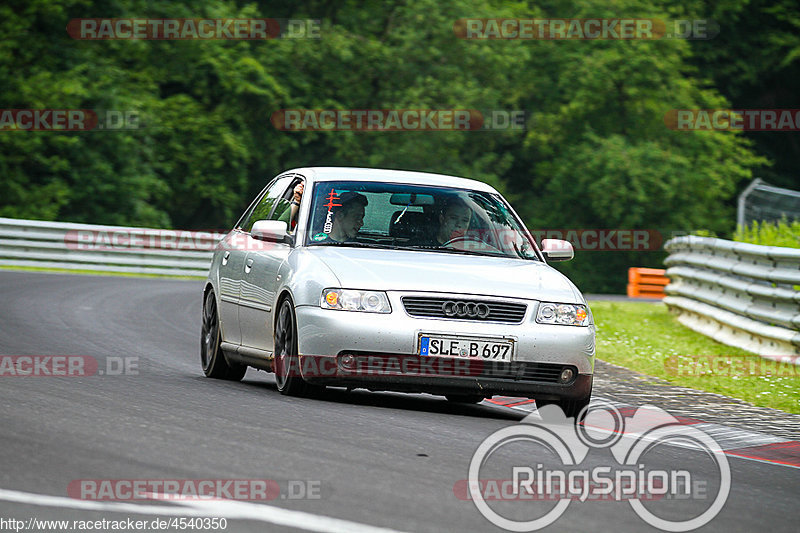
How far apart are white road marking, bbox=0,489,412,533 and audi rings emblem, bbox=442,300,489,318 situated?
3.54 m

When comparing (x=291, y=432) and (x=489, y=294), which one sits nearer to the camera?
(x=291, y=432)

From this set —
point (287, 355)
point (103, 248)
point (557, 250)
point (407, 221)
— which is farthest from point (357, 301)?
point (103, 248)

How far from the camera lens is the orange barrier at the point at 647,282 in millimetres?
38250

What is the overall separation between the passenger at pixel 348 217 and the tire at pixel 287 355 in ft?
2.18

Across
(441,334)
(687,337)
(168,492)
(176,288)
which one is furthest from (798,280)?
(176,288)

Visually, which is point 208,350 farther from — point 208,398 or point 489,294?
point 489,294

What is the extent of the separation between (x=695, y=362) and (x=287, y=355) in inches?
241

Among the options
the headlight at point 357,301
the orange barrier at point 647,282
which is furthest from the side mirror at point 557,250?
the orange barrier at point 647,282

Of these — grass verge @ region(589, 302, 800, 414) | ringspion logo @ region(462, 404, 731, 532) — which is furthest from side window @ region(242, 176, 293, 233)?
grass verge @ region(589, 302, 800, 414)

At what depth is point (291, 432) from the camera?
7.59 metres

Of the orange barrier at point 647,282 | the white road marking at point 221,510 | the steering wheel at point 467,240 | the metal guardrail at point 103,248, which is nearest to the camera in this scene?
the white road marking at point 221,510

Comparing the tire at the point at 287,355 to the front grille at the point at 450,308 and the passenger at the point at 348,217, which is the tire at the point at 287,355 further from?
the front grille at the point at 450,308

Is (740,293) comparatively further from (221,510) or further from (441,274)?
(221,510)

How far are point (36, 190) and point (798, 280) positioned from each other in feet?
87.3
